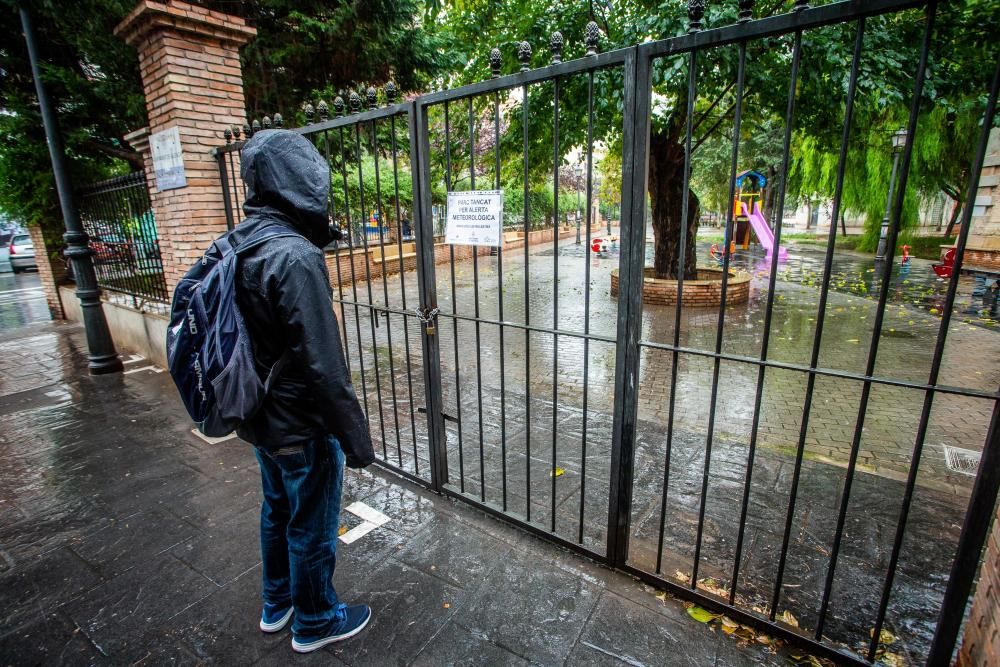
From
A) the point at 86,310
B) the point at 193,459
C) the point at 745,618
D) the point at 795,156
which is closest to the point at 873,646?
the point at 745,618

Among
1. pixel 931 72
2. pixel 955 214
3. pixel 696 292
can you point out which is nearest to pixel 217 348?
pixel 931 72

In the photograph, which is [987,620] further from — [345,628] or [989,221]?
[989,221]

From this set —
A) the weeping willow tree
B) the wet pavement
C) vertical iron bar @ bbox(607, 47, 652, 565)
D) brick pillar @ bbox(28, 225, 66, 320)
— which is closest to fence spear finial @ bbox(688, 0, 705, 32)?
vertical iron bar @ bbox(607, 47, 652, 565)

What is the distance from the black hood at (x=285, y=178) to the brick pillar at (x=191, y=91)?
382 cm

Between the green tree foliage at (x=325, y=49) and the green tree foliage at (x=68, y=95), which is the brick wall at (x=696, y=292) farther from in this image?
the green tree foliage at (x=68, y=95)

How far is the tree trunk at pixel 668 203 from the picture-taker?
10047mm

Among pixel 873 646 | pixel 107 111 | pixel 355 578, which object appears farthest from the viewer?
pixel 107 111

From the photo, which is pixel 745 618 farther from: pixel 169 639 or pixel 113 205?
pixel 113 205

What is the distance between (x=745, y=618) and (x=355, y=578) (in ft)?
6.45

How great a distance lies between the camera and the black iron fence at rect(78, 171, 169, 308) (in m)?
6.43

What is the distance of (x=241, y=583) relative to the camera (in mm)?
2715

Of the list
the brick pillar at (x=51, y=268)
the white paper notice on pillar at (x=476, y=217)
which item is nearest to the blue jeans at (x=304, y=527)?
the white paper notice on pillar at (x=476, y=217)

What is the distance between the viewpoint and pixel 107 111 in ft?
23.5

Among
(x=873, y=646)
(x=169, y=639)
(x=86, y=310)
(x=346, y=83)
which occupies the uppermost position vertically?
(x=346, y=83)
